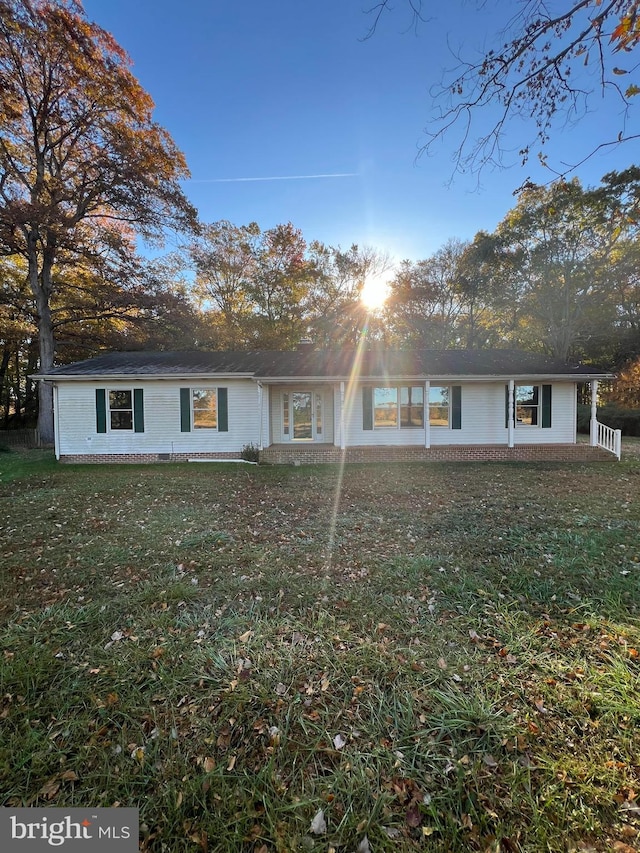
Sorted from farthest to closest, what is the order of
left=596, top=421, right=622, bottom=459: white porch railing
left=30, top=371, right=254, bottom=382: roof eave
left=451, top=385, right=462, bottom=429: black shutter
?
left=451, top=385, right=462, bottom=429: black shutter → left=30, top=371, right=254, bottom=382: roof eave → left=596, top=421, right=622, bottom=459: white porch railing

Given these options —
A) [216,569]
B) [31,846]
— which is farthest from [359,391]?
[31,846]

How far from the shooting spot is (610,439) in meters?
12.2

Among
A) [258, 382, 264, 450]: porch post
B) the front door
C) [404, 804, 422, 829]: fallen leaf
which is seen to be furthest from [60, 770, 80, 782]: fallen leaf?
the front door

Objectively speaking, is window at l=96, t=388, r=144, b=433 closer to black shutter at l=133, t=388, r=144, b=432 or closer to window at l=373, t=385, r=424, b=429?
black shutter at l=133, t=388, r=144, b=432

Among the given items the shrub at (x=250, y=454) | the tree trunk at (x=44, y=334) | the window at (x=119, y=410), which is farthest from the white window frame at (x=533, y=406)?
the tree trunk at (x=44, y=334)

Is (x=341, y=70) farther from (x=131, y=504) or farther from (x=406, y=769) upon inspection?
(x=406, y=769)

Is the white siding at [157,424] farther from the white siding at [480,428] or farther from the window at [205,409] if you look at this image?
the white siding at [480,428]

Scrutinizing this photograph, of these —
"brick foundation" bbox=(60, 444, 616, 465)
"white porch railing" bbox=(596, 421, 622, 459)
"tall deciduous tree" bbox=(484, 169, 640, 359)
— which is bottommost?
"brick foundation" bbox=(60, 444, 616, 465)

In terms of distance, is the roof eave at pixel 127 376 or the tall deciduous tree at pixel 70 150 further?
the tall deciduous tree at pixel 70 150

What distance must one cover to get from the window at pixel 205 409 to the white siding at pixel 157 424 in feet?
0.58

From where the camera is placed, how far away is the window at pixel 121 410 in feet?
40.1

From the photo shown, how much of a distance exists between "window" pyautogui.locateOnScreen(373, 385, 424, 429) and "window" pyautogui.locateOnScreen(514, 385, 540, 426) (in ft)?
10.4

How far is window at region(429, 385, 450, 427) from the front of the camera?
41.8ft

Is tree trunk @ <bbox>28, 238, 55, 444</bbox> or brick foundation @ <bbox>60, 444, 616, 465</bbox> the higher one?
tree trunk @ <bbox>28, 238, 55, 444</bbox>
